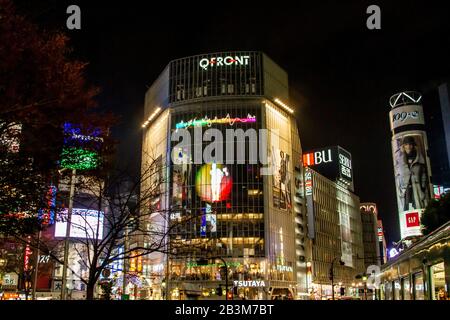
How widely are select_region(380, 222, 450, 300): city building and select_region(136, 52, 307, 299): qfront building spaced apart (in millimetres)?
69325

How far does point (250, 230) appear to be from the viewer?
90188 mm

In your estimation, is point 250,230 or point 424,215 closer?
point 424,215

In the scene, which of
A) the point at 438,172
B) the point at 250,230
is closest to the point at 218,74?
the point at 250,230

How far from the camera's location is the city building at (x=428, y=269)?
11.9 metres

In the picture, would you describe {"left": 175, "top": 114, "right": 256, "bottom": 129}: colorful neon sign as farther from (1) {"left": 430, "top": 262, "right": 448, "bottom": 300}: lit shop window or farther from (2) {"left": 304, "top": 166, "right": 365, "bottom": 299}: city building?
(1) {"left": 430, "top": 262, "right": 448, "bottom": 300}: lit shop window

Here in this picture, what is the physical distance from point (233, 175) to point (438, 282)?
8028 cm

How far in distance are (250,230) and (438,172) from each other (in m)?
46.5

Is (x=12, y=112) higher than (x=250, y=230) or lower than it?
lower

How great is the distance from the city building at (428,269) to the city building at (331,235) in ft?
250

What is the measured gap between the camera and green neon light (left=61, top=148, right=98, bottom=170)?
12144mm

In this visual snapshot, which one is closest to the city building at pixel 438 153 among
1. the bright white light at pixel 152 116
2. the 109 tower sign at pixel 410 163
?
the 109 tower sign at pixel 410 163

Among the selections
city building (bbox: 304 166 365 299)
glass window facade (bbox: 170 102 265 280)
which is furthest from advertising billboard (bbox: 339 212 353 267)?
glass window facade (bbox: 170 102 265 280)

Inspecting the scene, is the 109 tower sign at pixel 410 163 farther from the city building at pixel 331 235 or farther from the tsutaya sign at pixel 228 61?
the tsutaya sign at pixel 228 61

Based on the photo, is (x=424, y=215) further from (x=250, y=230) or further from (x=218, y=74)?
(x=218, y=74)
